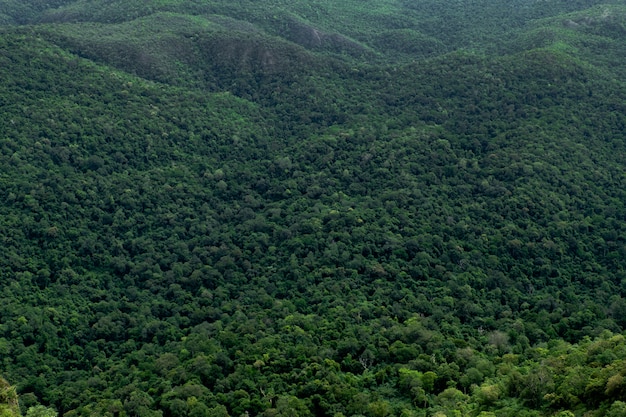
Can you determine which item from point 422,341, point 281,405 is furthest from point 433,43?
point 281,405

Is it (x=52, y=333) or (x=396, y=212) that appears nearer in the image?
(x=52, y=333)

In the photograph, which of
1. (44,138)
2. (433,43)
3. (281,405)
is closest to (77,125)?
(44,138)

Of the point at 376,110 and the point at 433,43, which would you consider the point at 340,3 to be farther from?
the point at 376,110

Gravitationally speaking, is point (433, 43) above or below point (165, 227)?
above

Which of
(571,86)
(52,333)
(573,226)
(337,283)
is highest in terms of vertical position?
(571,86)

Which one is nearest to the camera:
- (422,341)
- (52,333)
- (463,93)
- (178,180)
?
(422,341)

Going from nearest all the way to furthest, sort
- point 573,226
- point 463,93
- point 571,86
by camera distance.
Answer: point 573,226
point 571,86
point 463,93
